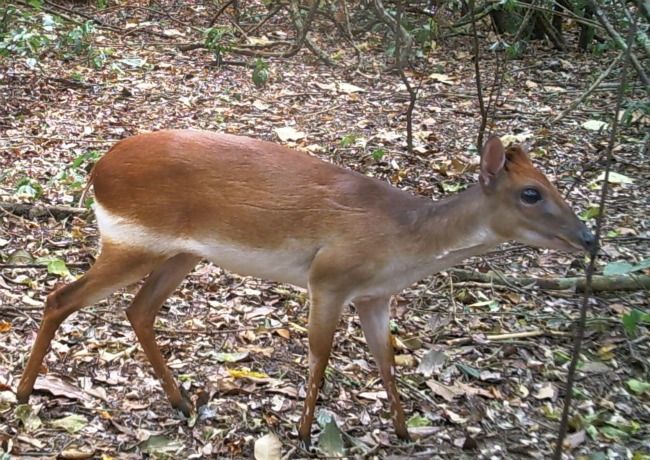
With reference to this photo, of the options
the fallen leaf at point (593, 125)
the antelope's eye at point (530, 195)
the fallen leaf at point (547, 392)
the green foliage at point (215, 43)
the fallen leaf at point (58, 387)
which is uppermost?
the antelope's eye at point (530, 195)

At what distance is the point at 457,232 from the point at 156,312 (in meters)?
1.41

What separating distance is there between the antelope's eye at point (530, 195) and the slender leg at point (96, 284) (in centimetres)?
152

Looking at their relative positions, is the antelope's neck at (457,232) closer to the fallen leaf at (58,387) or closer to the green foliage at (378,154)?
the fallen leaf at (58,387)

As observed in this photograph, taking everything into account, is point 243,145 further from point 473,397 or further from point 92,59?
point 92,59

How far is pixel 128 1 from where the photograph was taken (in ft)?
35.7

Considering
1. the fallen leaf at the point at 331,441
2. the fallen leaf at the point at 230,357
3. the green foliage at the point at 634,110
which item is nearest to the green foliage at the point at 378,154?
the green foliage at the point at 634,110

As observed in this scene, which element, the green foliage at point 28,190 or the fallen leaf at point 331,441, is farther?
the green foliage at point 28,190

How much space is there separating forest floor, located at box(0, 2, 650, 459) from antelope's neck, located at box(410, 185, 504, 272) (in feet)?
2.83

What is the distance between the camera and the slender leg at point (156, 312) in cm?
365

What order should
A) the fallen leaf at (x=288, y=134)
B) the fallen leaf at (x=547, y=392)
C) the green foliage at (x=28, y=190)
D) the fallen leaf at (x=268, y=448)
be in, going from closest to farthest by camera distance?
1. the fallen leaf at (x=268, y=448)
2. the fallen leaf at (x=547, y=392)
3. the green foliage at (x=28, y=190)
4. the fallen leaf at (x=288, y=134)

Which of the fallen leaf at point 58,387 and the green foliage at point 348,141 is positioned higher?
the green foliage at point 348,141

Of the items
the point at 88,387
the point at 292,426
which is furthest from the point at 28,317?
the point at 292,426

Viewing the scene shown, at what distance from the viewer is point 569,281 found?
4.72 meters

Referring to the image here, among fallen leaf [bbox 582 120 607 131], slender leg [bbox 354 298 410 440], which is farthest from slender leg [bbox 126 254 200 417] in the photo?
fallen leaf [bbox 582 120 607 131]
